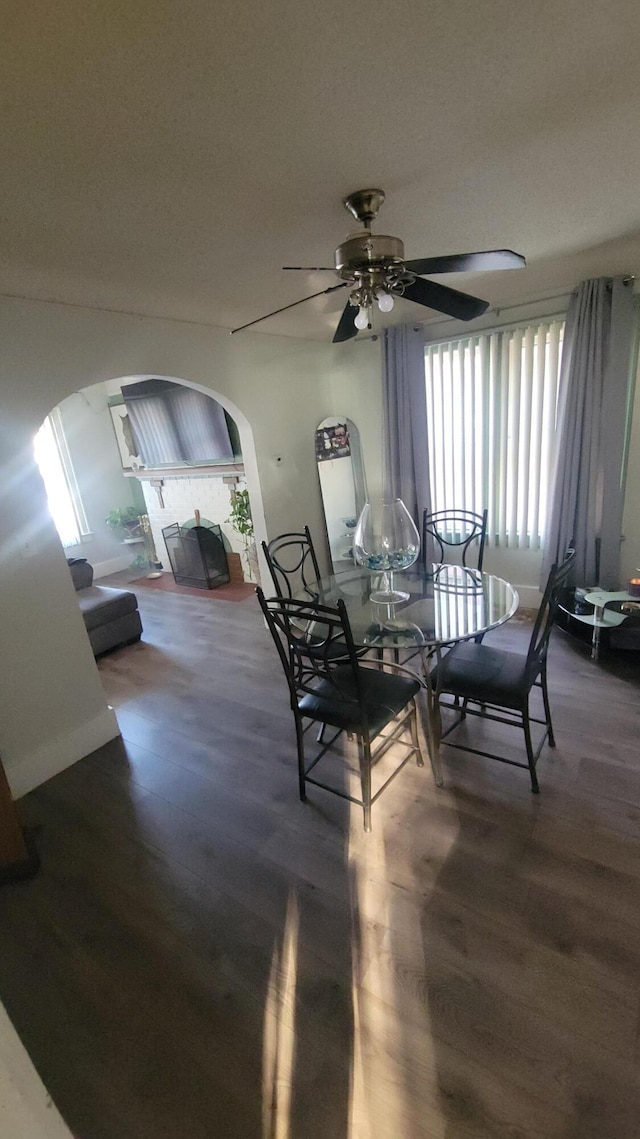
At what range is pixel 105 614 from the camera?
3.72 m

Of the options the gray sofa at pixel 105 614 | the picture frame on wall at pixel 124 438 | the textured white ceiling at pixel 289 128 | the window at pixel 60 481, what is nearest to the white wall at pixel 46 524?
the textured white ceiling at pixel 289 128

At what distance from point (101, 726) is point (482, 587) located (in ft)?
7.36

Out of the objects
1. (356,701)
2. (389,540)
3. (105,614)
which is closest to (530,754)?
(356,701)

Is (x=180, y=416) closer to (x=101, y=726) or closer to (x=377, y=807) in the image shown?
(x=101, y=726)

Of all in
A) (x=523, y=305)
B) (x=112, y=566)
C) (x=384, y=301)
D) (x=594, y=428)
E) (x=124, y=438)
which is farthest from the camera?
(x=112, y=566)

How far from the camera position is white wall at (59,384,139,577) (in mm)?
5746

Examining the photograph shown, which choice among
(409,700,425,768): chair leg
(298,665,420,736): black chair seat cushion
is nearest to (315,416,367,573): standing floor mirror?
(409,700,425,768): chair leg

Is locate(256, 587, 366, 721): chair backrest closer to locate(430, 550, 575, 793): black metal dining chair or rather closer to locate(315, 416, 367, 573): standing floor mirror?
locate(430, 550, 575, 793): black metal dining chair

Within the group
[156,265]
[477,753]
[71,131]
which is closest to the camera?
[71,131]

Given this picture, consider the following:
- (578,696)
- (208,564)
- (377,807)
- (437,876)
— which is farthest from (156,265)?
(208,564)

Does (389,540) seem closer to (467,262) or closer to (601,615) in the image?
(467,262)

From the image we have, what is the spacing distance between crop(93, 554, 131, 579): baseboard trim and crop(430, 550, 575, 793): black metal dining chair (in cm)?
519

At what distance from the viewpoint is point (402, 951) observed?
1457mm

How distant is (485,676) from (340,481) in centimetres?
258
